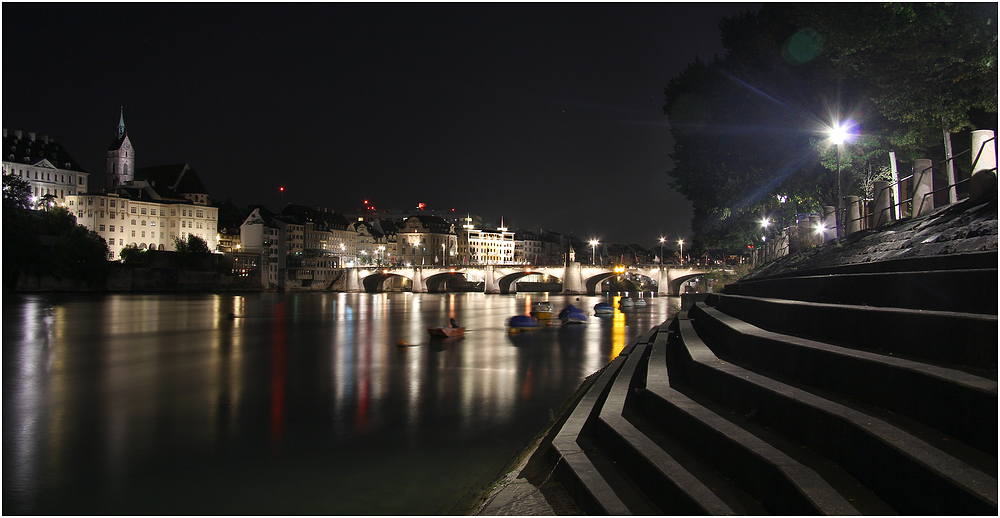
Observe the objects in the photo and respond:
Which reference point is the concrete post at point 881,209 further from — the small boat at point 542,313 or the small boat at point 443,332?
the small boat at point 542,313

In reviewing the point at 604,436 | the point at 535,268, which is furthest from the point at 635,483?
the point at 535,268

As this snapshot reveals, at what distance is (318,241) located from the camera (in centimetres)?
13375

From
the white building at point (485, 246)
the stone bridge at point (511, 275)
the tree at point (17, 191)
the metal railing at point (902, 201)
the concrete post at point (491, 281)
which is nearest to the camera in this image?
the metal railing at point (902, 201)

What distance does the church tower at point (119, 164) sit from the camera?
123000 mm

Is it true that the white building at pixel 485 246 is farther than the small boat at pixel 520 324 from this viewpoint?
Yes

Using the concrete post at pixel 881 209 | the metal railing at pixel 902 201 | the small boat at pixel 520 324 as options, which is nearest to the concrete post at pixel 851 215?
the metal railing at pixel 902 201

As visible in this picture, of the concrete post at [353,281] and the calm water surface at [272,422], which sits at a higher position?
the concrete post at [353,281]

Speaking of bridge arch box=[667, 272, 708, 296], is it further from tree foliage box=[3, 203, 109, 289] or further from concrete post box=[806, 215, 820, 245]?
tree foliage box=[3, 203, 109, 289]

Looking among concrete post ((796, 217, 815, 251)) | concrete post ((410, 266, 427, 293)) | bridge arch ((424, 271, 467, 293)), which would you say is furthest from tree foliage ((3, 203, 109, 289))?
concrete post ((796, 217, 815, 251))

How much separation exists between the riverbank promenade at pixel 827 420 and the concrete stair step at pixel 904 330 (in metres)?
0.01

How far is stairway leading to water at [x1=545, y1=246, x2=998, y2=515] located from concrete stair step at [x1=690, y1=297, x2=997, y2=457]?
0.01m

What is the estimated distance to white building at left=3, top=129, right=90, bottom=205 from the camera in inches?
3925

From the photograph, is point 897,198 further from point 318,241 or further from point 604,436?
point 318,241

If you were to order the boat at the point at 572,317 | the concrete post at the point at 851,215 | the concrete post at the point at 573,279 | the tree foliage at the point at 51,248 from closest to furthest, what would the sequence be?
the concrete post at the point at 851,215, the boat at the point at 572,317, the tree foliage at the point at 51,248, the concrete post at the point at 573,279
